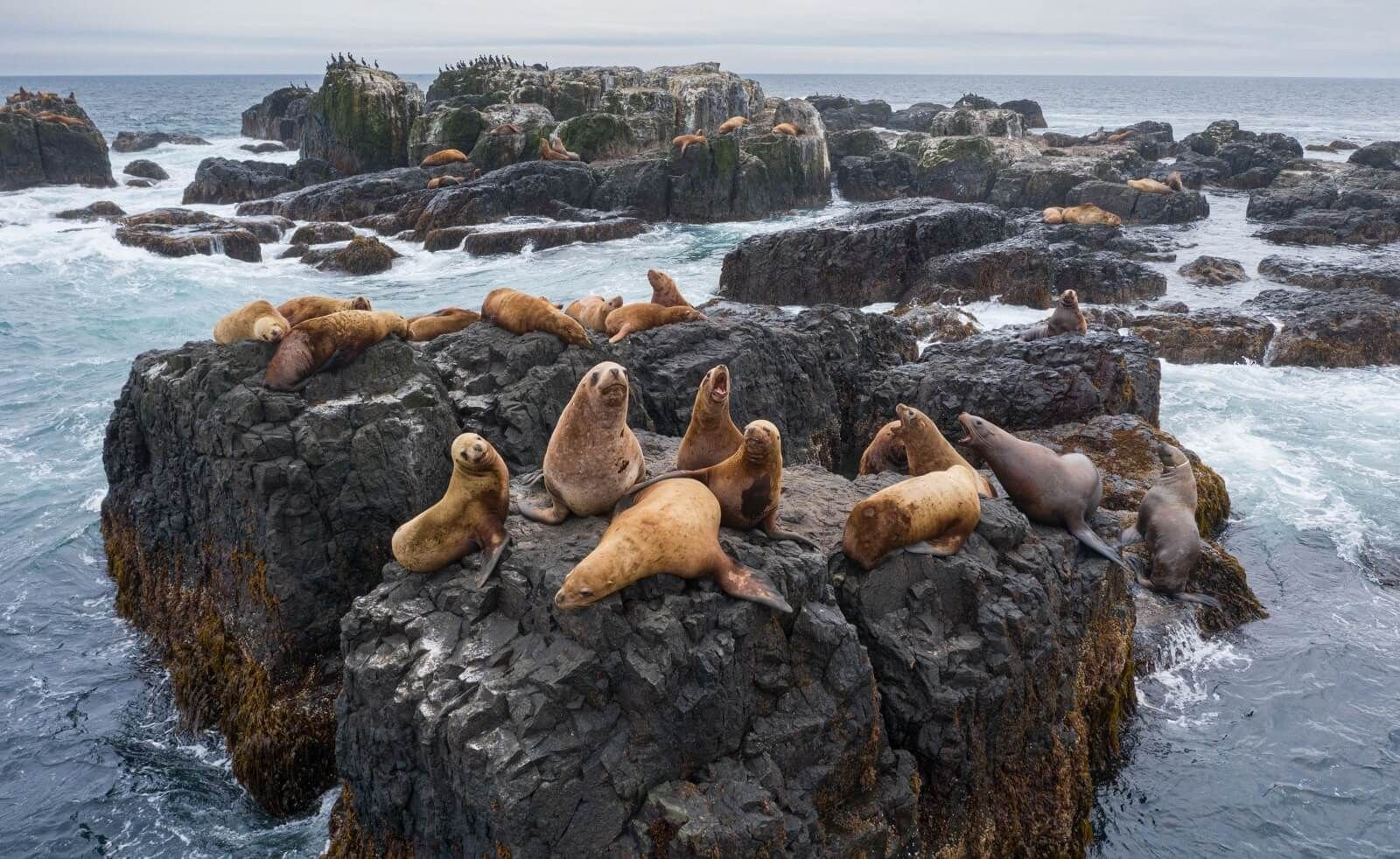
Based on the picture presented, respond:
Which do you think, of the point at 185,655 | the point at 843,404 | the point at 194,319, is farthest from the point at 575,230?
the point at 185,655

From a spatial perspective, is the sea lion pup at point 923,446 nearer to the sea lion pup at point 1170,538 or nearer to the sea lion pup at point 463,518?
the sea lion pup at point 1170,538

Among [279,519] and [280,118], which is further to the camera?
[280,118]

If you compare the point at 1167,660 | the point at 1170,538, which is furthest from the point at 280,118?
the point at 1167,660

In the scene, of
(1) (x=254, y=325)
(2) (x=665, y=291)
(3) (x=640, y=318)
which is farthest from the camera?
(2) (x=665, y=291)

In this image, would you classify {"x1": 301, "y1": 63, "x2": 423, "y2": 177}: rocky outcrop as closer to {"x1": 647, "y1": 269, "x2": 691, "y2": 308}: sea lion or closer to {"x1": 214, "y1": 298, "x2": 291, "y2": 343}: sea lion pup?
{"x1": 647, "y1": 269, "x2": 691, "y2": 308}: sea lion

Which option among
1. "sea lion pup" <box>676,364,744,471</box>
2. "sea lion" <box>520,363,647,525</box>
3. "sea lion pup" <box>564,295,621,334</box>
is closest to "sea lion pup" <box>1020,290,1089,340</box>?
"sea lion pup" <box>564,295,621,334</box>

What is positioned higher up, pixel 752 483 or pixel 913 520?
pixel 752 483

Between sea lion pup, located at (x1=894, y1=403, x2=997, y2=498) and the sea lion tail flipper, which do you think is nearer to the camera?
the sea lion tail flipper

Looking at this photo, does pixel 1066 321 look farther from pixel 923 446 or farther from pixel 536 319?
pixel 536 319

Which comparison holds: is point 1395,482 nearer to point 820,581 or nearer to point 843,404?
point 843,404

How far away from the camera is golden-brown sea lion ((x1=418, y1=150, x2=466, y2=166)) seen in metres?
34.8

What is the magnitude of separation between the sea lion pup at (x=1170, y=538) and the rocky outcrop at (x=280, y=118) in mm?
56376

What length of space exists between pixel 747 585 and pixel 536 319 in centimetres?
525

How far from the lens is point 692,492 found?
6.21 m
